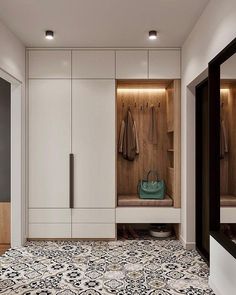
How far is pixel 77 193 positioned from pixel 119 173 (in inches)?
37.8

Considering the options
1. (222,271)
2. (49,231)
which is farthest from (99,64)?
(222,271)

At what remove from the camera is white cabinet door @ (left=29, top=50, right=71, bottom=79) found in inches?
191

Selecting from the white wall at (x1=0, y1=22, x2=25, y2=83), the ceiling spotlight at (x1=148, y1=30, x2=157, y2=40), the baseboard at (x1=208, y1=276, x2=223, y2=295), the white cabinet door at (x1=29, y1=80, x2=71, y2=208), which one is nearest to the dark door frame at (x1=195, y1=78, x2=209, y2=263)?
the ceiling spotlight at (x1=148, y1=30, x2=157, y2=40)

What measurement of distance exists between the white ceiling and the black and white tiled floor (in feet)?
9.23

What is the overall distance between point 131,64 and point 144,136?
126 cm

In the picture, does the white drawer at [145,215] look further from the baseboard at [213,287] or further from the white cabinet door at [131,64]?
the white cabinet door at [131,64]

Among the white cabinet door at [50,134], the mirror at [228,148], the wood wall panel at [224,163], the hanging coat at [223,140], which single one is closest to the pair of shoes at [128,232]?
the white cabinet door at [50,134]

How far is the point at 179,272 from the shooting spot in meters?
3.63

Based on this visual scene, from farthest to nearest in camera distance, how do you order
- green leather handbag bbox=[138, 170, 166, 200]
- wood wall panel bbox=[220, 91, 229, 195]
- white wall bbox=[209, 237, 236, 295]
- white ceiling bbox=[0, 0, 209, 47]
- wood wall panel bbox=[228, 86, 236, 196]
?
green leather handbag bbox=[138, 170, 166, 200]
white ceiling bbox=[0, 0, 209, 47]
wood wall panel bbox=[220, 91, 229, 195]
wood wall panel bbox=[228, 86, 236, 196]
white wall bbox=[209, 237, 236, 295]

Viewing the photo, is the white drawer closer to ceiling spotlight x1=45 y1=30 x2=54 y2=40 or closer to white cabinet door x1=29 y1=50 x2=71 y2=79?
white cabinet door x1=29 y1=50 x2=71 y2=79

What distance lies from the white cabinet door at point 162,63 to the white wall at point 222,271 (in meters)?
2.58

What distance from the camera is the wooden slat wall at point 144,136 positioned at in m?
5.54

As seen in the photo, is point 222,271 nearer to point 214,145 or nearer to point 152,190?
point 214,145

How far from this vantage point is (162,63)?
488cm
